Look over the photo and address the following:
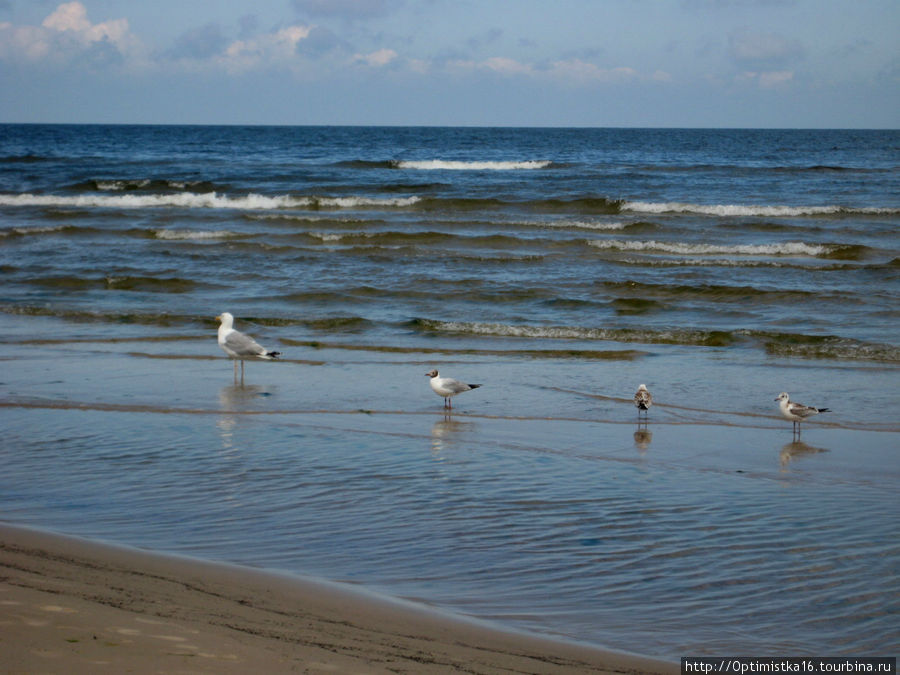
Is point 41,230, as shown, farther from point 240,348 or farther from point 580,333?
point 580,333

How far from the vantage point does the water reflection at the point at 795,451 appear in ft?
24.1

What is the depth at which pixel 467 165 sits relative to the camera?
4762cm

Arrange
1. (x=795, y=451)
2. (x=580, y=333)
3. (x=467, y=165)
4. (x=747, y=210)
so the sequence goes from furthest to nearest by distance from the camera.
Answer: (x=467, y=165)
(x=747, y=210)
(x=580, y=333)
(x=795, y=451)

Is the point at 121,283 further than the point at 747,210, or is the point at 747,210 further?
the point at 747,210

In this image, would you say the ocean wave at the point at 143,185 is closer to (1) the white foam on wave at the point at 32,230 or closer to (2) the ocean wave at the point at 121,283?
(1) the white foam on wave at the point at 32,230

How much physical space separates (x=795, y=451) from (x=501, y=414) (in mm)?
2483

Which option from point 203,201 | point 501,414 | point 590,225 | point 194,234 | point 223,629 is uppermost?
point 203,201

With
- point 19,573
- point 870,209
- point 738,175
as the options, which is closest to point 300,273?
point 19,573

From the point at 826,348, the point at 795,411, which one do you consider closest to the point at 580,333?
the point at 826,348

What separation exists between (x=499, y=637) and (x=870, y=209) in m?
24.5

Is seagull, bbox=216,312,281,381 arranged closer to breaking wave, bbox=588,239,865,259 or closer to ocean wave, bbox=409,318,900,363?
ocean wave, bbox=409,318,900,363

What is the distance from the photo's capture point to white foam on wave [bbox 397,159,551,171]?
44309mm

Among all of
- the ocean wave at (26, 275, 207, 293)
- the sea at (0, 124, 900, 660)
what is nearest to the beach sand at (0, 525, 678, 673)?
the sea at (0, 124, 900, 660)

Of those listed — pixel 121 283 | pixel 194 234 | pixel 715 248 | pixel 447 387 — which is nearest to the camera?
pixel 447 387
